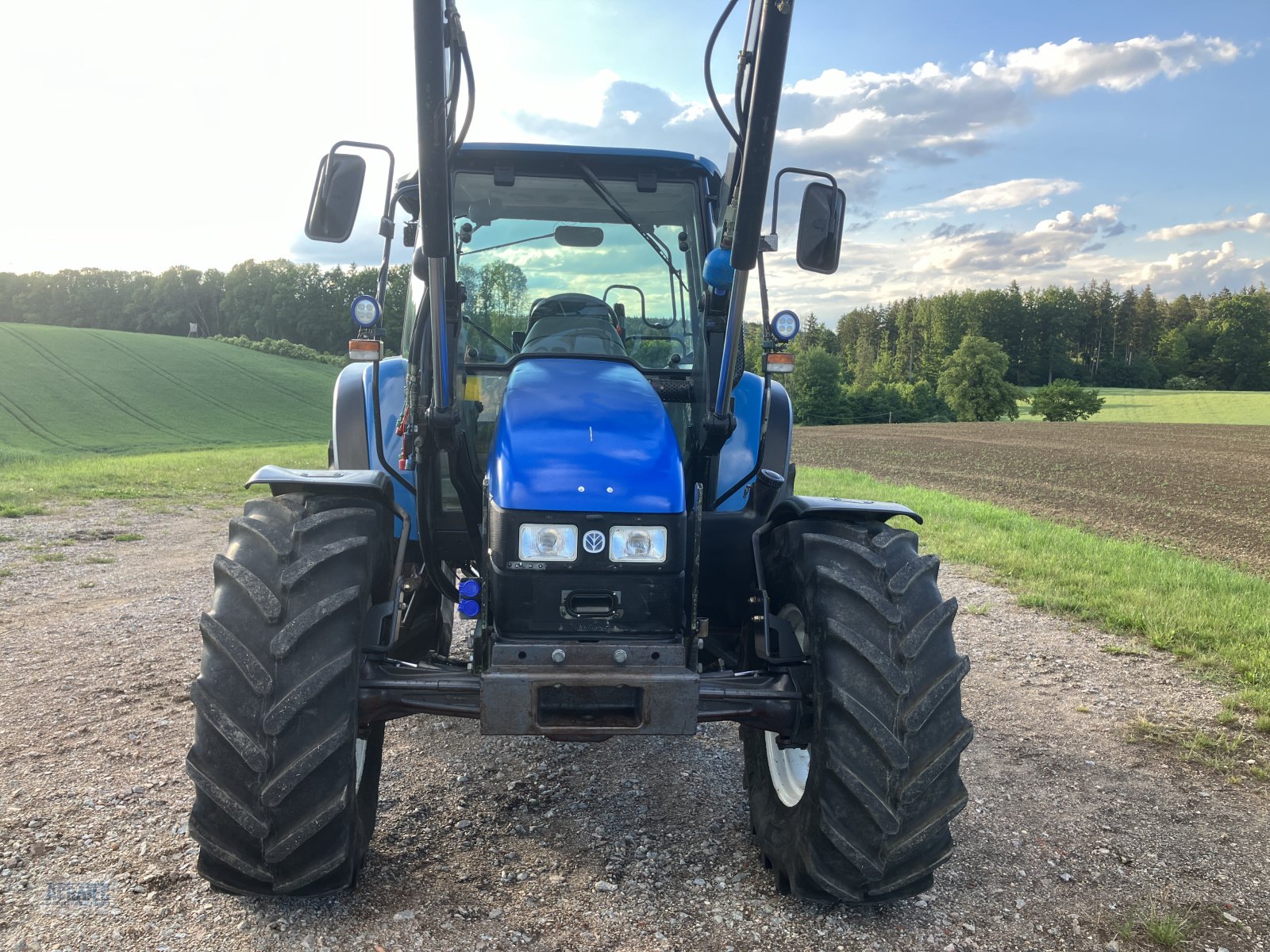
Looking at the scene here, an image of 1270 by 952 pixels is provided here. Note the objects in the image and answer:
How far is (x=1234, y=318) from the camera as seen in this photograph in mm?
96188

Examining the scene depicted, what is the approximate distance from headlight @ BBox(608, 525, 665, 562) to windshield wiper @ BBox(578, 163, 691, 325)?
5.53ft

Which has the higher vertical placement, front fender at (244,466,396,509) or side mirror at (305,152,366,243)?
side mirror at (305,152,366,243)

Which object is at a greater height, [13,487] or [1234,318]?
[1234,318]

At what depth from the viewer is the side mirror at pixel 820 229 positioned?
3.54m

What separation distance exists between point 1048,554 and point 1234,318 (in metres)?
106

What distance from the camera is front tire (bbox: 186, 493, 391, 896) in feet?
8.45

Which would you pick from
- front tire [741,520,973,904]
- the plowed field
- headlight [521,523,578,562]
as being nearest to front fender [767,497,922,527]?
front tire [741,520,973,904]

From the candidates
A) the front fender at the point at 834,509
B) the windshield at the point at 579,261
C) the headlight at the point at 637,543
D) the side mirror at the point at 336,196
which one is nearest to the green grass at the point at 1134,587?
the front fender at the point at 834,509

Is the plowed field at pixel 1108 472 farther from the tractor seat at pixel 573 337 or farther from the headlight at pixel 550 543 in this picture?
the headlight at pixel 550 543

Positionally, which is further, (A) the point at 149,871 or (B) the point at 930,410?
(B) the point at 930,410

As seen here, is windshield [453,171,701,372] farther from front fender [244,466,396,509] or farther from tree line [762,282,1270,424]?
tree line [762,282,1270,424]

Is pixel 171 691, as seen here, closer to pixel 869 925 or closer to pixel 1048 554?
pixel 869 925

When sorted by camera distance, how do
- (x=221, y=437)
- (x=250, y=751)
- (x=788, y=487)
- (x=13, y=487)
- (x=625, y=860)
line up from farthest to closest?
1. (x=221, y=437)
2. (x=13, y=487)
3. (x=788, y=487)
4. (x=625, y=860)
5. (x=250, y=751)

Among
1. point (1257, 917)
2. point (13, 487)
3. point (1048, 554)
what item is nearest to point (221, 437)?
point (13, 487)
